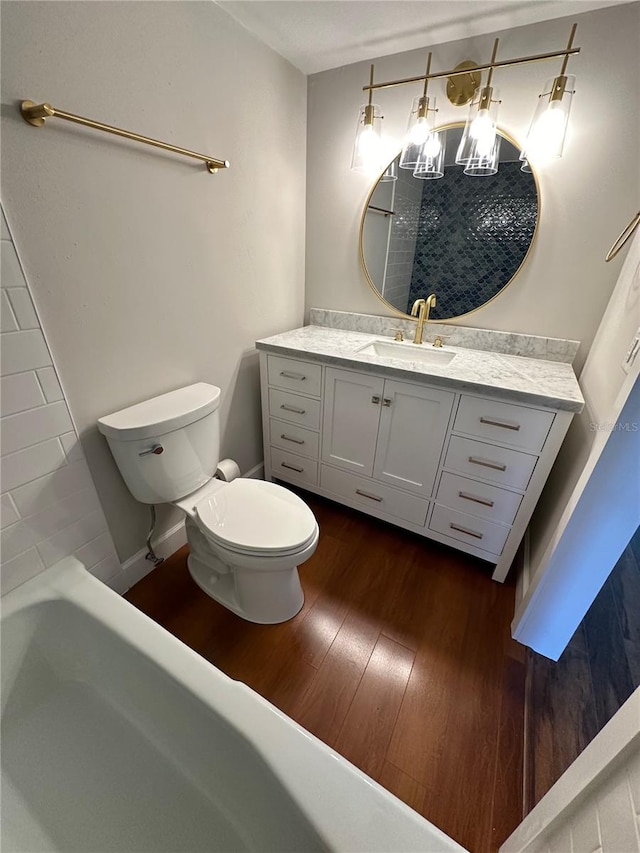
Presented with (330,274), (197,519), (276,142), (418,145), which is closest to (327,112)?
(276,142)

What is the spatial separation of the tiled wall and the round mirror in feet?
4.94

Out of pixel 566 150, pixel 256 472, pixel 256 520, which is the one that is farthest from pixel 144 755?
pixel 566 150

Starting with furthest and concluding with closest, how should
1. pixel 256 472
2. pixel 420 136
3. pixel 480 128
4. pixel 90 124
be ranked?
pixel 256 472 → pixel 420 136 → pixel 480 128 → pixel 90 124

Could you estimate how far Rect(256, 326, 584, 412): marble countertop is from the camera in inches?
48.8

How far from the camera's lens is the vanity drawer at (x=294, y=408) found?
5.64ft

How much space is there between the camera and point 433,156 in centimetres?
156

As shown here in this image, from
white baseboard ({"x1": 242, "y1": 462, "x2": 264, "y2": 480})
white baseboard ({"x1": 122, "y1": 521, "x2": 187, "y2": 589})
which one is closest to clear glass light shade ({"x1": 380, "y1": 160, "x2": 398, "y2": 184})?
white baseboard ({"x1": 242, "y1": 462, "x2": 264, "y2": 480})

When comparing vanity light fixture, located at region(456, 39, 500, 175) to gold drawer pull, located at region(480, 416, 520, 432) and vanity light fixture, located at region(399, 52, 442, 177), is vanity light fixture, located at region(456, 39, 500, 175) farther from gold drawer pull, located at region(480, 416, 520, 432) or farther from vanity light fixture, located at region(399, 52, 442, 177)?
gold drawer pull, located at region(480, 416, 520, 432)

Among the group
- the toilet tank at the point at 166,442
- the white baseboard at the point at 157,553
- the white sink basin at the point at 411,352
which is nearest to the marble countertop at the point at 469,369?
the white sink basin at the point at 411,352

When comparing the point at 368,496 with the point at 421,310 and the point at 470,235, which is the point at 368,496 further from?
the point at 470,235

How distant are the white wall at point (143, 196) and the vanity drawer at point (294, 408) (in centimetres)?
20

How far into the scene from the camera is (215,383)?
5.40ft

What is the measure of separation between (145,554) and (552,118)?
2310 mm

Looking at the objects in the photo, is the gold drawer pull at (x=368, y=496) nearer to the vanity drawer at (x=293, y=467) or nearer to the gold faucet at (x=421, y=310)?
the vanity drawer at (x=293, y=467)
